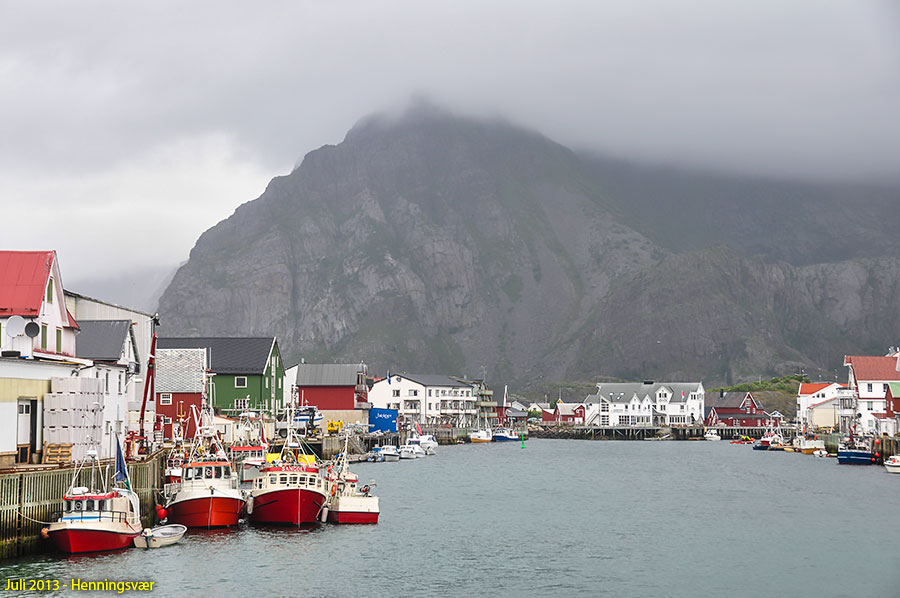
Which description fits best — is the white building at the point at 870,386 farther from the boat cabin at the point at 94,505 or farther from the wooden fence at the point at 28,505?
the wooden fence at the point at 28,505

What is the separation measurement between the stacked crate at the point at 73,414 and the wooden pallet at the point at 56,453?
0.76ft

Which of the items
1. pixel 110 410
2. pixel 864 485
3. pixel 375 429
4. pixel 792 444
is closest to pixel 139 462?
pixel 110 410

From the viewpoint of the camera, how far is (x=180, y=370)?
112875 millimetres

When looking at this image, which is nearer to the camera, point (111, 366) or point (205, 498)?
point (205, 498)

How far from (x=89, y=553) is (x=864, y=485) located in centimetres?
7655

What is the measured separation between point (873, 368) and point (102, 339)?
5024 inches

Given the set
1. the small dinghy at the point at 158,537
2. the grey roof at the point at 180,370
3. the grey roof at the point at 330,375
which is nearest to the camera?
the small dinghy at the point at 158,537

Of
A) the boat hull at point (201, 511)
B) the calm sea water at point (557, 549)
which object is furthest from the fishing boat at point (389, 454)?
the boat hull at point (201, 511)

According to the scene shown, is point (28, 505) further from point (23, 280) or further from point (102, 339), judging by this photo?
point (102, 339)

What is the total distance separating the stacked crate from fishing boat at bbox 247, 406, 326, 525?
1108cm

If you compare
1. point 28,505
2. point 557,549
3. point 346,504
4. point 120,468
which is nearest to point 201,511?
point 120,468

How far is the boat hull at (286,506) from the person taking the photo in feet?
202

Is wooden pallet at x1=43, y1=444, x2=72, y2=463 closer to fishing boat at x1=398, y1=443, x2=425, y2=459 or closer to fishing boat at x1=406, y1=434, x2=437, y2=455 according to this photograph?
fishing boat at x1=398, y1=443, x2=425, y2=459

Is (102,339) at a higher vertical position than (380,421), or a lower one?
higher
